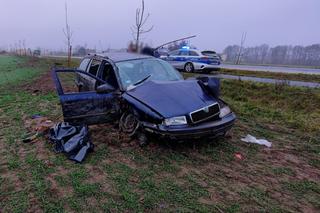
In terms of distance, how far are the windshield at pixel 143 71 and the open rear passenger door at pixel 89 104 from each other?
391 millimetres

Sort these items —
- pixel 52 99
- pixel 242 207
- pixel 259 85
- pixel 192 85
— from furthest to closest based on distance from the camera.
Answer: pixel 259 85 → pixel 52 99 → pixel 192 85 → pixel 242 207

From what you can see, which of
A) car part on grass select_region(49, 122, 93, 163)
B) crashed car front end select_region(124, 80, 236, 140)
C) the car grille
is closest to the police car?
crashed car front end select_region(124, 80, 236, 140)

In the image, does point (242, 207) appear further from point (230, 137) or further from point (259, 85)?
point (259, 85)

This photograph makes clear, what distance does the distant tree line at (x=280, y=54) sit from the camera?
159ft

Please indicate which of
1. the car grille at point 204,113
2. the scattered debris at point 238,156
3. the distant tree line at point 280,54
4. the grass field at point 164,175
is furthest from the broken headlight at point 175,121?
the distant tree line at point 280,54

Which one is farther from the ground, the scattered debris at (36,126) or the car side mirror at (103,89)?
the car side mirror at (103,89)

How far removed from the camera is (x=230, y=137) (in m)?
5.12

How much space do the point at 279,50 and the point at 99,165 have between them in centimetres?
6135

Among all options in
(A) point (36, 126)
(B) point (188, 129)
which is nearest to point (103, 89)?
(B) point (188, 129)

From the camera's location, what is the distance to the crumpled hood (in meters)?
4.16

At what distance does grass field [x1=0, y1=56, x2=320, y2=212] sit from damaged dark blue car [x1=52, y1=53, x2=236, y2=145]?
0.41 metres

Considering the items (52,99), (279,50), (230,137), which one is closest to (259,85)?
(230,137)

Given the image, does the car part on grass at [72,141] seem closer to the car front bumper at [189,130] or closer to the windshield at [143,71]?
the car front bumper at [189,130]

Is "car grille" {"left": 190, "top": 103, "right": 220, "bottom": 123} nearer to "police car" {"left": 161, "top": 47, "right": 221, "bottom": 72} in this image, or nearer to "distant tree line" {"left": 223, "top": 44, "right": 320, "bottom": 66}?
"police car" {"left": 161, "top": 47, "right": 221, "bottom": 72}
